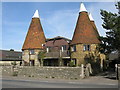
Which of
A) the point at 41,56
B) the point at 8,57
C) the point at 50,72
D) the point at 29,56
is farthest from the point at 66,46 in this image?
the point at 8,57

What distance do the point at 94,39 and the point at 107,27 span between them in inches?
406

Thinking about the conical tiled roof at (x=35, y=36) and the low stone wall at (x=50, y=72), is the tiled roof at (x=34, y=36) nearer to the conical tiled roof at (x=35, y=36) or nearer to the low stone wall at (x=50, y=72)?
the conical tiled roof at (x=35, y=36)

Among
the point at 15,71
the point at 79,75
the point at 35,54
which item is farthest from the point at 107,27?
the point at 35,54

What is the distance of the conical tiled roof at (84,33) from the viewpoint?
37.9m

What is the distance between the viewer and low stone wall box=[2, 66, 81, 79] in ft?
88.4

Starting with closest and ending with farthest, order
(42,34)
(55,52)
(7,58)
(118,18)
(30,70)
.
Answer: (118,18) < (30,70) < (55,52) < (42,34) < (7,58)

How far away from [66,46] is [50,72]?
1504 cm

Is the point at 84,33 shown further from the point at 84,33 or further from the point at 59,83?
the point at 59,83

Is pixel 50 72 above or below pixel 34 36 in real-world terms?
below

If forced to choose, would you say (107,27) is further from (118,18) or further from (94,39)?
(94,39)

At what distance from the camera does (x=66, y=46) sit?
4300cm

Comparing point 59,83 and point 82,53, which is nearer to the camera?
point 59,83

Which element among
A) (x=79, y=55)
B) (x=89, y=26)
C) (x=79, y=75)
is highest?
(x=89, y=26)

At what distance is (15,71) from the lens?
32156 millimetres
